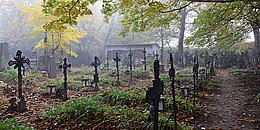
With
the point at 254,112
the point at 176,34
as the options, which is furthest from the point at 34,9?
the point at 176,34

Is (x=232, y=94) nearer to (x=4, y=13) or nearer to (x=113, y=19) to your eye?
(x=113, y=19)

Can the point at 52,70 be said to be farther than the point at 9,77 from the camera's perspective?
Yes

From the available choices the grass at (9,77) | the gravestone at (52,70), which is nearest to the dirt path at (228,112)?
the grass at (9,77)

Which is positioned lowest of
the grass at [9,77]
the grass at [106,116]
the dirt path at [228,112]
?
the dirt path at [228,112]

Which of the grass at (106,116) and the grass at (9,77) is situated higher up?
the grass at (9,77)

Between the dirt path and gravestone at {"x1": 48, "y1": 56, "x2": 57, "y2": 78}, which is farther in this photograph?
gravestone at {"x1": 48, "y1": 56, "x2": 57, "y2": 78}

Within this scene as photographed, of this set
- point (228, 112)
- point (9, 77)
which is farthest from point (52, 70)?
point (228, 112)

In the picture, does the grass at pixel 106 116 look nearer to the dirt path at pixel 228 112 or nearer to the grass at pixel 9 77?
the dirt path at pixel 228 112

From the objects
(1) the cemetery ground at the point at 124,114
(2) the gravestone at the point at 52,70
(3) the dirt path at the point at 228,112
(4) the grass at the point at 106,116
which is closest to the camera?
(4) the grass at the point at 106,116

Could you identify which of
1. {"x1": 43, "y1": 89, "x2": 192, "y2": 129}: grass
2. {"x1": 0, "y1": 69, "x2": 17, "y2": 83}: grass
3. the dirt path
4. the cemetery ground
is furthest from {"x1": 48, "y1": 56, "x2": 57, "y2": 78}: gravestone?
{"x1": 43, "y1": 89, "x2": 192, "y2": 129}: grass

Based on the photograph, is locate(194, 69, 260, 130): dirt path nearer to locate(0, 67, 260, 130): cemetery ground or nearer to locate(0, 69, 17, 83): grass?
locate(0, 67, 260, 130): cemetery ground

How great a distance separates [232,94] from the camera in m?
10.8

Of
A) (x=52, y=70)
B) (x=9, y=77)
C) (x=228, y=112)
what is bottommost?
(x=228, y=112)

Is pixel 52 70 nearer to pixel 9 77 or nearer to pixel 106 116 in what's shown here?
pixel 9 77
